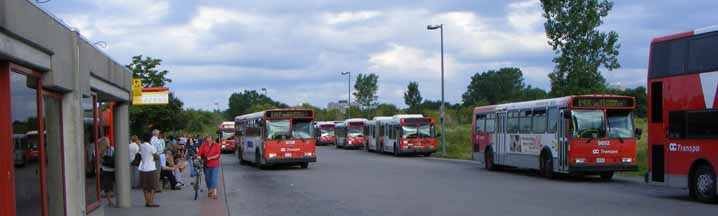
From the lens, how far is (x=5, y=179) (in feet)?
27.0

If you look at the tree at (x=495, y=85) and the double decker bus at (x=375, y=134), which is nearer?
the double decker bus at (x=375, y=134)

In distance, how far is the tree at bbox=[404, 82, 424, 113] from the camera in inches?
4376

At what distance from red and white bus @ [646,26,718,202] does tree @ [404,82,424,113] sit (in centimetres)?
9176

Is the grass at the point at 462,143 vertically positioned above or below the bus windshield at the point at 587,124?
below

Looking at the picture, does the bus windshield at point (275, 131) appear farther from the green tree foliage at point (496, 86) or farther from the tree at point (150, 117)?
the green tree foliage at point (496, 86)

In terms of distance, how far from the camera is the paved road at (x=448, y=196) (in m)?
15.4

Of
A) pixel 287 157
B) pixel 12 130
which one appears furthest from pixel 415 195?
pixel 287 157

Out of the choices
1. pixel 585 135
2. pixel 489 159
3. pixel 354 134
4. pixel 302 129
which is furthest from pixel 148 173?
pixel 354 134

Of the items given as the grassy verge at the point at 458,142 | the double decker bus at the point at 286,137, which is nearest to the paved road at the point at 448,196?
the double decker bus at the point at 286,137

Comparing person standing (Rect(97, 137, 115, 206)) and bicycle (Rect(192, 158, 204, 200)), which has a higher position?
person standing (Rect(97, 137, 115, 206))

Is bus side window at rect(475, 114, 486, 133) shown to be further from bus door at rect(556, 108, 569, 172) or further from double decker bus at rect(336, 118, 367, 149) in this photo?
double decker bus at rect(336, 118, 367, 149)

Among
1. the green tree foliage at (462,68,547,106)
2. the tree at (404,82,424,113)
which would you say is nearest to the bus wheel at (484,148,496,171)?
the tree at (404,82,424,113)

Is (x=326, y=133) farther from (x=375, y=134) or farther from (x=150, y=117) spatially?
(x=150, y=117)

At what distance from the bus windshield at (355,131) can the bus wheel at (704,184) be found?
49.2 meters
